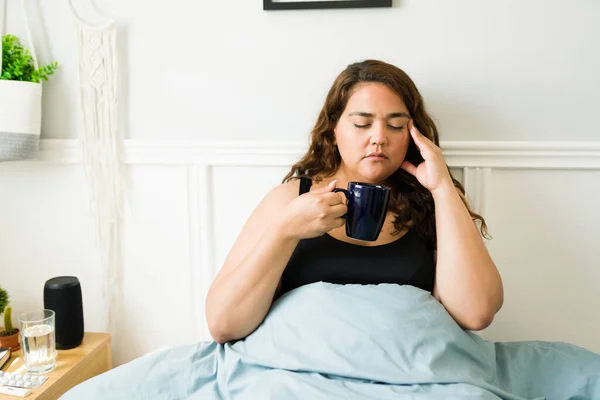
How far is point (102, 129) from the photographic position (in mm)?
1490

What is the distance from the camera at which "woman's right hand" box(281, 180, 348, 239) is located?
3.45ft

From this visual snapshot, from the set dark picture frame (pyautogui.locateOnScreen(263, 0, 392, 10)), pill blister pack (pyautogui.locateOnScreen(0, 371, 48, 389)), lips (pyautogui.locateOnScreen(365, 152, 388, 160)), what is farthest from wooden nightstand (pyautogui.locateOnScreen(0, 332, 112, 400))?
dark picture frame (pyautogui.locateOnScreen(263, 0, 392, 10))

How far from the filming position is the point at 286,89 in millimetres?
1439

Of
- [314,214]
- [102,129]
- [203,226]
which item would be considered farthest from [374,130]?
[102,129]

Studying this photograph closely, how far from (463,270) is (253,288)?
44cm

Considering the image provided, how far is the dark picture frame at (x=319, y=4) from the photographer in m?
1.35

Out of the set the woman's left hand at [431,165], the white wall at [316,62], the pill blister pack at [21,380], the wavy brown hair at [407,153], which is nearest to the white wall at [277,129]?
the white wall at [316,62]

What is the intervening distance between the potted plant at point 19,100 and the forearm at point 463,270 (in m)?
1.05

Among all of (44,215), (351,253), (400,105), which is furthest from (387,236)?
(44,215)

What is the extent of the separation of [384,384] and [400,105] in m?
0.60

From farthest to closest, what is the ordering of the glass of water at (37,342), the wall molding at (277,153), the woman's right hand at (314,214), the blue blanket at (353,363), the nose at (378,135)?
the wall molding at (277,153) < the glass of water at (37,342) < the nose at (378,135) < the woman's right hand at (314,214) < the blue blanket at (353,363)

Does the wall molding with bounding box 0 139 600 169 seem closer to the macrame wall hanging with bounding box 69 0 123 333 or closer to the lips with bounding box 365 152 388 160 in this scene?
the macrame wall hanging with bounding box 69 0 123 333

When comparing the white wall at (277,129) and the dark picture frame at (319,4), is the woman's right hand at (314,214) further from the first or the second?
the dark picture frame at (319,4)

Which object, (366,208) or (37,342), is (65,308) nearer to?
(37,342)
